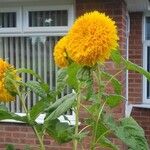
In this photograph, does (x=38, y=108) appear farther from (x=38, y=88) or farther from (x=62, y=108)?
(x=62, y=108)

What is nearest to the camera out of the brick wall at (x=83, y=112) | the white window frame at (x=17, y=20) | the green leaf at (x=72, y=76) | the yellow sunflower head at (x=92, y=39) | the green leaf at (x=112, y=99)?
the yellow sunflower head at (x=92, y=39)

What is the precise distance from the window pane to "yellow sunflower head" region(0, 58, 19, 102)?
381cm

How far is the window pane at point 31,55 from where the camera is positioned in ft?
19.4

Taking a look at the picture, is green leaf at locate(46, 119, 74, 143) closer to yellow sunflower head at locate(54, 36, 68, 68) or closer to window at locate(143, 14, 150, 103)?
yellow sunflower head at locate(54, 36, 68, 68)

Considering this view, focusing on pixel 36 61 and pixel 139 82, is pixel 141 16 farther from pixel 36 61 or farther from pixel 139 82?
pixel 36 61

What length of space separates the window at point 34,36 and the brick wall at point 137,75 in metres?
1.68

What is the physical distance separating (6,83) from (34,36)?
391 centimetres

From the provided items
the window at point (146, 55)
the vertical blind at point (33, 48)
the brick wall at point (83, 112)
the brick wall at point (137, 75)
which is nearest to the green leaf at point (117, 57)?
the brick wall at point (83, 112)

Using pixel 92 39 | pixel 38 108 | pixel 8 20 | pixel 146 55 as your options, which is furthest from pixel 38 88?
pixel 146 55

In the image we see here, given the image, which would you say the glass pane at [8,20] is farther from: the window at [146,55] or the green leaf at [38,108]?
the green leaf at [38,108]

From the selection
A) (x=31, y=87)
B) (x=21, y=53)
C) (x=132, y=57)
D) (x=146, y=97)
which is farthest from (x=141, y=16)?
(x=31, y=87)

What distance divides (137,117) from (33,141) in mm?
1961

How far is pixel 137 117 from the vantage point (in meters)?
7.13

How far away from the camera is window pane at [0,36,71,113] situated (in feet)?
19.4
